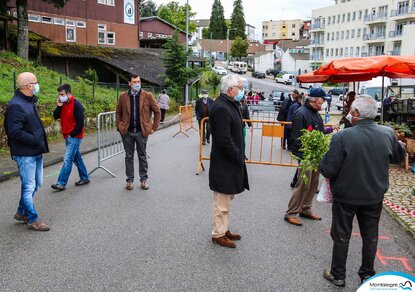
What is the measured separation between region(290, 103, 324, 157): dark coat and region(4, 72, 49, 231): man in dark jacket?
354cm

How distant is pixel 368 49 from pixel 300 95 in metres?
63.1

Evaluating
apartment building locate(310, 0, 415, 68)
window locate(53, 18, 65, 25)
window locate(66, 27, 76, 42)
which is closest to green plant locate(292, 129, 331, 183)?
window locate(53, 18, 65, 25)

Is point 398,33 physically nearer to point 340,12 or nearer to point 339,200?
point 340,12

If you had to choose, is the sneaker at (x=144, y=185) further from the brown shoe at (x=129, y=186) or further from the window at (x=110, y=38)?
the window at (x=110, y=38)

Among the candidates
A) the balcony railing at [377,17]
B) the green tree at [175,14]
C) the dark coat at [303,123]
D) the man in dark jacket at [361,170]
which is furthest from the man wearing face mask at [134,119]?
the green tree at [175,14]

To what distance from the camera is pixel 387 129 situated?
4047 mm

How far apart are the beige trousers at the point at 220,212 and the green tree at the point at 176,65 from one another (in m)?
23.8

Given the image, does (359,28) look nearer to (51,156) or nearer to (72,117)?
(51,156)

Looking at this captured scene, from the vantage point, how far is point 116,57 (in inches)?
1315

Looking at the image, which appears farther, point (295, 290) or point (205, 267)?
point (205, 267)

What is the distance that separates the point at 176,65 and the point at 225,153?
24.5 m

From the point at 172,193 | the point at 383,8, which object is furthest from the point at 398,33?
the point at 172,193

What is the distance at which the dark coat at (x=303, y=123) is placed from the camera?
5.92m

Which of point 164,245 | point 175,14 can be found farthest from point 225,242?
point 175,14
